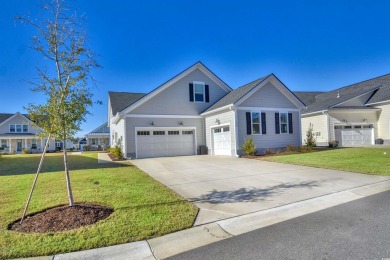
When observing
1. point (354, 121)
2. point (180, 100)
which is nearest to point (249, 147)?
point (180, 100)

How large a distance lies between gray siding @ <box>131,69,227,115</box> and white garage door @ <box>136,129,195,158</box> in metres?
1.55

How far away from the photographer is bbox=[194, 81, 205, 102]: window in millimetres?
20078

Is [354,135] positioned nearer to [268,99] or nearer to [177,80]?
[268,99]

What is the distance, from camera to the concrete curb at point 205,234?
3465 mm

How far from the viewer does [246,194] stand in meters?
6.41

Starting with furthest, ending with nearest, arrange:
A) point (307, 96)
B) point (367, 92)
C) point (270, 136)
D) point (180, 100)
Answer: point (307, 96)
point (367, 92)
point (180, 100)
point (270, 136)

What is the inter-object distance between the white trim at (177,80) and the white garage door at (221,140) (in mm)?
4635

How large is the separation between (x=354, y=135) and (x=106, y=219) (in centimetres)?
2529

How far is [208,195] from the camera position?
21.0ft

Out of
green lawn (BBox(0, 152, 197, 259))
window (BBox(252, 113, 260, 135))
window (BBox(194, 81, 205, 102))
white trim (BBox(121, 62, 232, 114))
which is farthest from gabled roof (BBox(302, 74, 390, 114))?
green lawn (BBox(0, 152, 197, 259))

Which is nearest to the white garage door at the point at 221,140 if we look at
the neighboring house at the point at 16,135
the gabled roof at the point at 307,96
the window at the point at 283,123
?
the window at the point at 283,123

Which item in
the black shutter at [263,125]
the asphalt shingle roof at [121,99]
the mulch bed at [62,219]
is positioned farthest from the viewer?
the asphalt shingle roof at [121,99]

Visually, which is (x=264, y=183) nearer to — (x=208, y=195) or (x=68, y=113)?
(x=208, y=195)

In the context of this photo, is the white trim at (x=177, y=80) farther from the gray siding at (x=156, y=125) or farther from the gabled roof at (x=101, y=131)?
the gabled roof at (x=101, y=131)
